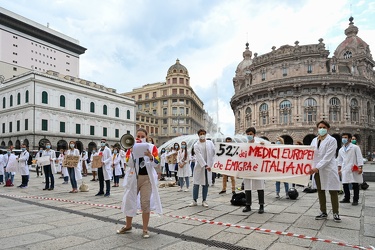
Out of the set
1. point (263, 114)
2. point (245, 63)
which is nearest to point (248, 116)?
point (263, 114)

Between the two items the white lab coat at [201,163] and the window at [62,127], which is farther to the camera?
the window at [62,127]

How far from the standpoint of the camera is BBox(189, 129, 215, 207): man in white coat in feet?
23.8

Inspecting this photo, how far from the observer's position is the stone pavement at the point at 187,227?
13.9ft

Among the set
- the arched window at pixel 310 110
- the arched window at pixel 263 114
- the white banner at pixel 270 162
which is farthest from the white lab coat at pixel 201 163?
the arched window at pixel 263 114

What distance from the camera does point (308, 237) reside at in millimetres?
4465

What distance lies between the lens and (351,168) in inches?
305

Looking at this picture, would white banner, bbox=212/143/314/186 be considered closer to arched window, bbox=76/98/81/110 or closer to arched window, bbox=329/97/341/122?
arched window, bbox=76/98/81/110

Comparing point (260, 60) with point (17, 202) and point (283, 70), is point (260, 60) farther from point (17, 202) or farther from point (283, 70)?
point (17, 202)

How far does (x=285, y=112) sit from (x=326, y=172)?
46.2m

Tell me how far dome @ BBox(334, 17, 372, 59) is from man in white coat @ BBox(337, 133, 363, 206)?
185ft

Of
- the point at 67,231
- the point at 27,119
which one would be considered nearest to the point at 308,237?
the point at 67,231

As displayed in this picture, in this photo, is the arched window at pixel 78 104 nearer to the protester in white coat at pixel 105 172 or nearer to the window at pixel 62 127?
the window at pixel 62 127

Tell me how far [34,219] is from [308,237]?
5590 mm

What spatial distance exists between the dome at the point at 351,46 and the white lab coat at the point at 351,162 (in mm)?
56451
